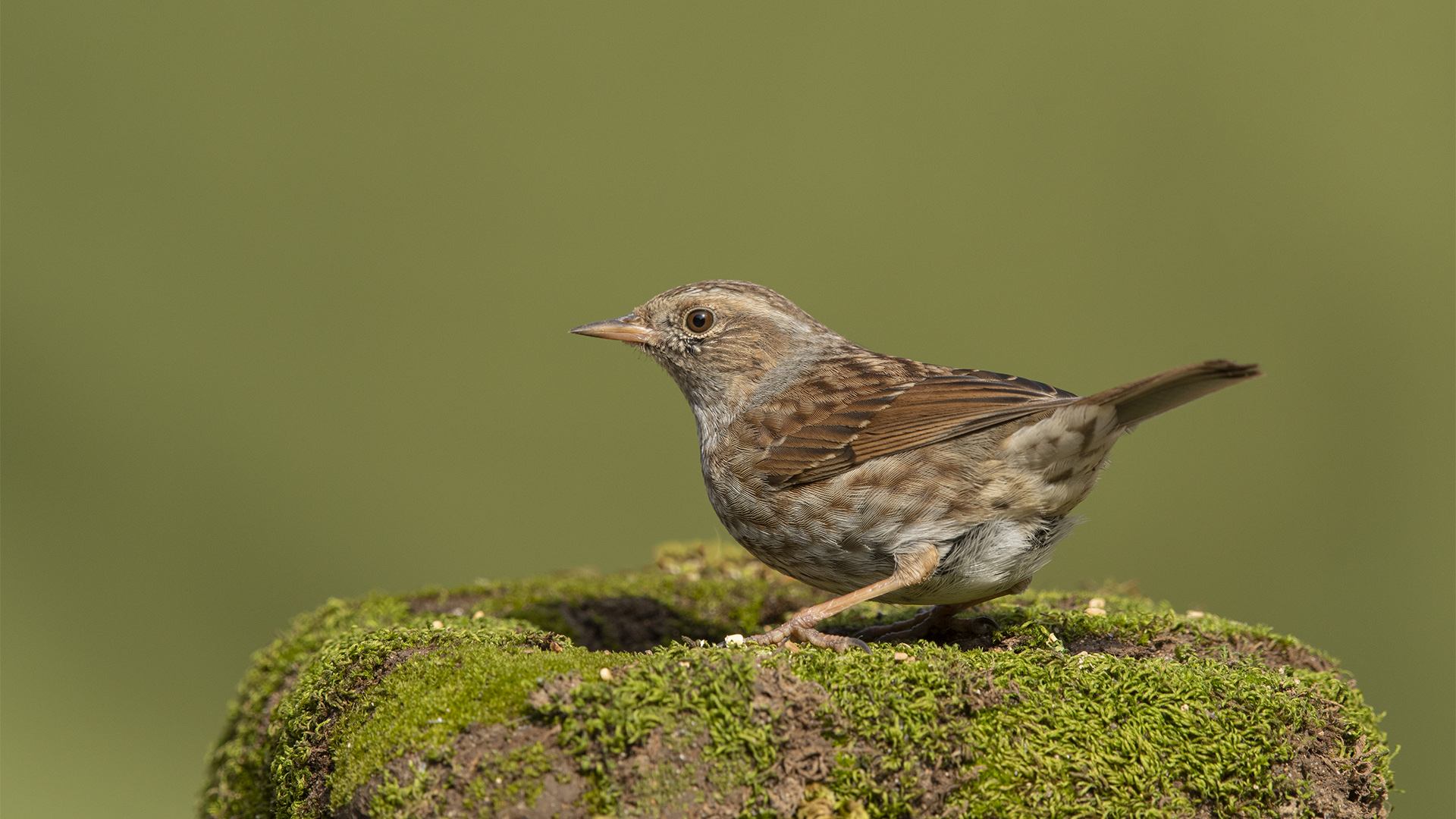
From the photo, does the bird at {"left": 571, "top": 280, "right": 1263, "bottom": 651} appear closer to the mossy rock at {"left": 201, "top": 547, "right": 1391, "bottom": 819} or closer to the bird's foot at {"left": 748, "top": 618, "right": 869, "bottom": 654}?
the bird's foot at {"left": 748, "top": 618, "right": 869, "bottom": 654}

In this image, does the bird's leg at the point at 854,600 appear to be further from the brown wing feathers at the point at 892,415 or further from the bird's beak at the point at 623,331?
the bird's beak at the point at 623,331

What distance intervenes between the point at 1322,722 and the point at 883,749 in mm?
1744

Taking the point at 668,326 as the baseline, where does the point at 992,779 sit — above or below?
below

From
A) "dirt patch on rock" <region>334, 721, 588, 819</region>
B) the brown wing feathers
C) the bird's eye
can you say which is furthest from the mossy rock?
the bird's eye

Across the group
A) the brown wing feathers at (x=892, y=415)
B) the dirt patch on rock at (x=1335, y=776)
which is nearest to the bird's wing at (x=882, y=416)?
the brown wing feathers at (x=892, y=415)

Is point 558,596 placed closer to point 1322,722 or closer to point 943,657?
point 943,657

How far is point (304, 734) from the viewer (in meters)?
3.54

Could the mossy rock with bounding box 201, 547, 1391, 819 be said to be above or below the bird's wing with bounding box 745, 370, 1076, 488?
below

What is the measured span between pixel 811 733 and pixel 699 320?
Result: 2.59m

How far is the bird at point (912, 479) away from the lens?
153 inches

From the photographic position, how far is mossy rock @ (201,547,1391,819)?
2.80 metres

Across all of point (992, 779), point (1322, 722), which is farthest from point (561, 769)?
point (1322, 722)

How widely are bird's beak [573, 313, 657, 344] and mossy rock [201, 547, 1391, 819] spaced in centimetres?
168

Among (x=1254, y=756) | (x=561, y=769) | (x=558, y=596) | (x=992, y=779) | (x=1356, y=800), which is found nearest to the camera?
(x=561, y=769)
